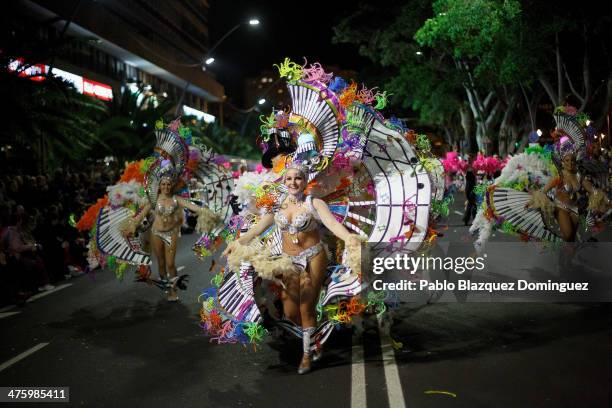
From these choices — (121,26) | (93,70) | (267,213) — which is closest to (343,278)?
(267,213)

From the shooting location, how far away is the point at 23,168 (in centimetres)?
1694

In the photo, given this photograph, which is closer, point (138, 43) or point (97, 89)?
point (97, 89)

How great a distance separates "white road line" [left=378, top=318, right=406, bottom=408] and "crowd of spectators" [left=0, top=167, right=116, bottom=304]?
6.05m

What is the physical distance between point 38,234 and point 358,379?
26.5ft

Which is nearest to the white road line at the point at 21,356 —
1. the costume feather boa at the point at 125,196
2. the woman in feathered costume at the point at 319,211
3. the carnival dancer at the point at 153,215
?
the woman in feathered costume at the point at 319,211

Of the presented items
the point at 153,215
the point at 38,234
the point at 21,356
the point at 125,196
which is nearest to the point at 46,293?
the point at 38,234

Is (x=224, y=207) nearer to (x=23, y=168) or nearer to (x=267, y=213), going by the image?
(x=267, y=213)

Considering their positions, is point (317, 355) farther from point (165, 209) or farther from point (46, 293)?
point (46, 293)

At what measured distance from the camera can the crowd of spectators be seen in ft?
35.2

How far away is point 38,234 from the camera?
40.6 feet

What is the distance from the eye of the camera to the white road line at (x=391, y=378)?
5574mm

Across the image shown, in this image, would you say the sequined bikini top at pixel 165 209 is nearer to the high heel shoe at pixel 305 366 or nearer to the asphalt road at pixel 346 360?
the asphalt road at pixel 346 360

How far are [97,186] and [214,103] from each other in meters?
67.7

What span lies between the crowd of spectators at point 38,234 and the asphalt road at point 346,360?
123 cm
